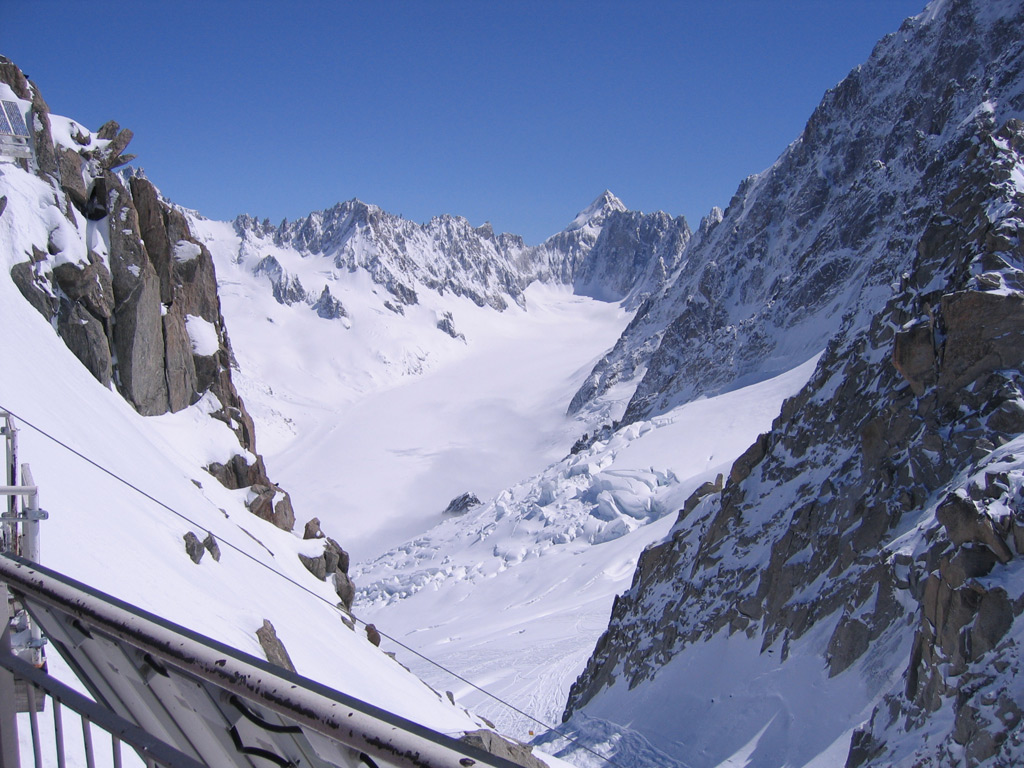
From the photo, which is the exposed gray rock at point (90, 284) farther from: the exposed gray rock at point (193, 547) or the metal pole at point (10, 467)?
the metal pole at point (10, 467)

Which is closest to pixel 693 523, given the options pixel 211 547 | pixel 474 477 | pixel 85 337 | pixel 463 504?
pixel 211 547

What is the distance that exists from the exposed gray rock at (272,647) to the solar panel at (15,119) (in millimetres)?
16586

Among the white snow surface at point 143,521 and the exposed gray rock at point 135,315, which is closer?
the white snow surface at point 143,521

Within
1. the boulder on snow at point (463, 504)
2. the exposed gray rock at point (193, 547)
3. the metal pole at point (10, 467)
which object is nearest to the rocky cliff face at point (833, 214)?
the boulder on snow at point (463, 504)

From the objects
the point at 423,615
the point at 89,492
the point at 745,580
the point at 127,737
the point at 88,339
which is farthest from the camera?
the point at 423,615

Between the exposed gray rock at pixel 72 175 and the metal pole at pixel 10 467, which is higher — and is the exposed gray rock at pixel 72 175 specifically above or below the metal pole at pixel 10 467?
above

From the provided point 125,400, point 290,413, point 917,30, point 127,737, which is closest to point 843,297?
point 917,30

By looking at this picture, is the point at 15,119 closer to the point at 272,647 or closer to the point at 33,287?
the point at 33,287

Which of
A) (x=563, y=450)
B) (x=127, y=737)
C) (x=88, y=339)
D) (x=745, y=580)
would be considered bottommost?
(x=745, y=580)

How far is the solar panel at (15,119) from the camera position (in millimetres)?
19328

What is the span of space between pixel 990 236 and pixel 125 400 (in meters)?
23.8

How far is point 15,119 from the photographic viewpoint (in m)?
19.4

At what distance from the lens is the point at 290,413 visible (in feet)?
449

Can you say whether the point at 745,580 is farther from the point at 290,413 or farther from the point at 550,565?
the point at 290,413
